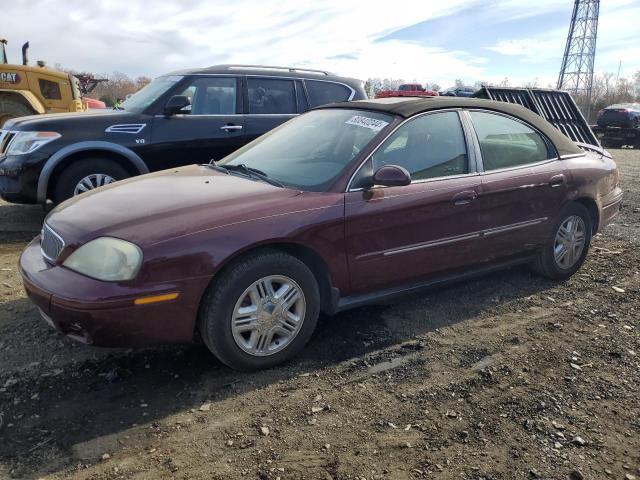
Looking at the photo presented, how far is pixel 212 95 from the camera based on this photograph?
6.57 metres

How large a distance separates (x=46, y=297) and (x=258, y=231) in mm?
1205

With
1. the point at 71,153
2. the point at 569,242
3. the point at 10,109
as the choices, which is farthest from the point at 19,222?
the point at 10,109

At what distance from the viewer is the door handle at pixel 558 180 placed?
4.49 m

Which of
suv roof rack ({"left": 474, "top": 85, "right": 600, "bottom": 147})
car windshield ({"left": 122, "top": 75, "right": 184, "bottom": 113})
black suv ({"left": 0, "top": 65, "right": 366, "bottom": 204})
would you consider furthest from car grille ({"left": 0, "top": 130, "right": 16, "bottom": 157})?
suv roof rack ({"left": 474, "top": 85, "right": 600, "bottom": 147})

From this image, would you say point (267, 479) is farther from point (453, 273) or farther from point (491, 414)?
point (453, 273)

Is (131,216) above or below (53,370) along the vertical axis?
above

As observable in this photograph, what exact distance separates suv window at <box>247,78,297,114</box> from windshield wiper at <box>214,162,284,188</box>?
9.07ft

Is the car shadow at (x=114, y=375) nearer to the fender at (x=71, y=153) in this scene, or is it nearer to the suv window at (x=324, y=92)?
the fender at (x=71, y=153)

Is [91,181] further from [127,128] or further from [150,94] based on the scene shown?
[150,94]

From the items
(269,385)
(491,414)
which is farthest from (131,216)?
(491,414)

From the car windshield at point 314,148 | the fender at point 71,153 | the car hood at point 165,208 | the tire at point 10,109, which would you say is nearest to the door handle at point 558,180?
the car windshield at point 314,148

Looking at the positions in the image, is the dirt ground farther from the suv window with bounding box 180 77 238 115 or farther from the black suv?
the suv window with bounding box 180 77 238 115

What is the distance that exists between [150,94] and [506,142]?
4.37 m

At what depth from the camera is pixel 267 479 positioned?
234 centimetres
